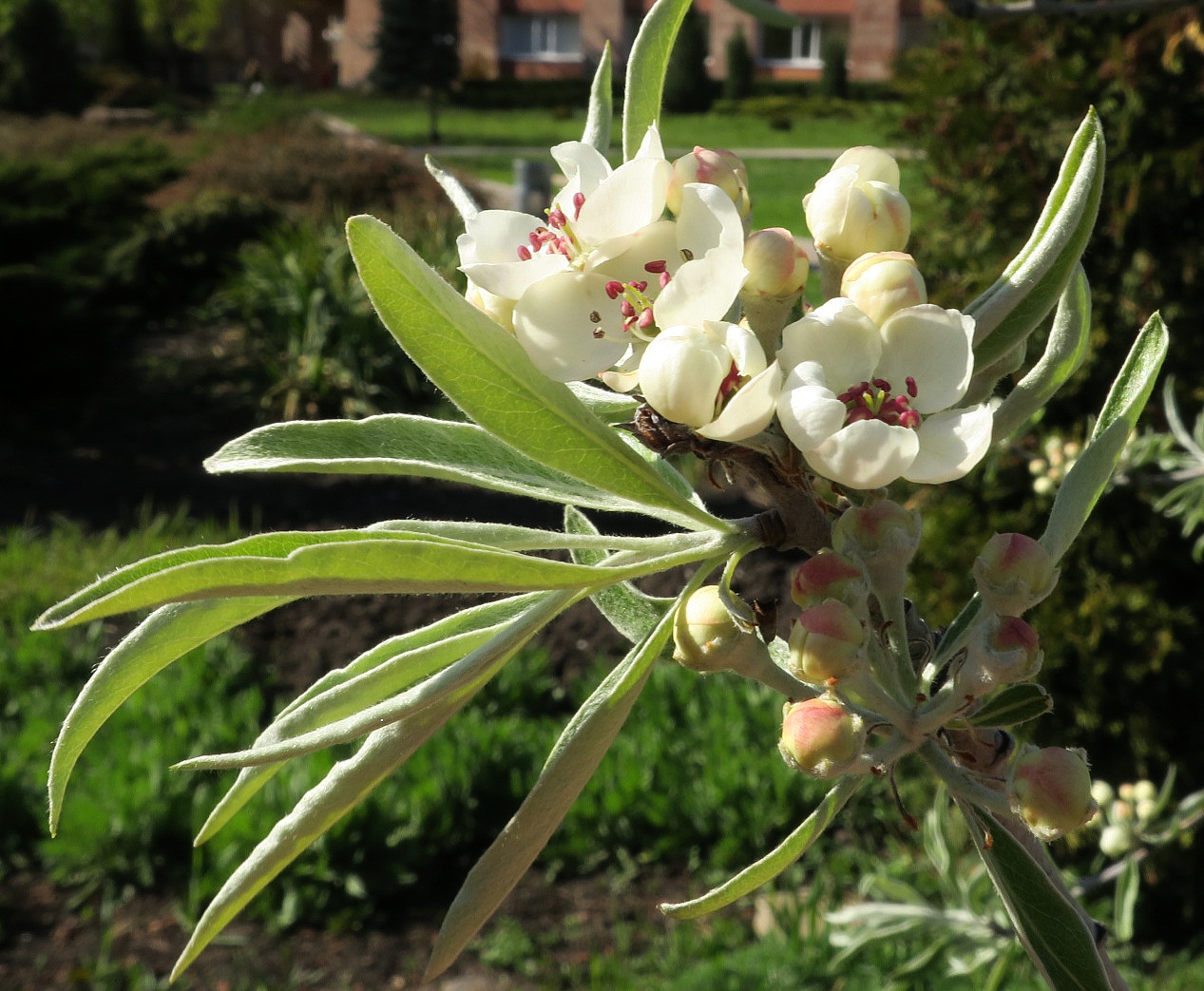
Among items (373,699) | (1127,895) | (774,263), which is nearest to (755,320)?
(774,263)

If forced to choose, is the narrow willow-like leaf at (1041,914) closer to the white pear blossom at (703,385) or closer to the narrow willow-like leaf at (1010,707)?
the narrow willow-like leaf at (1010,707)

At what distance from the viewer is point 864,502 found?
31.7 inches

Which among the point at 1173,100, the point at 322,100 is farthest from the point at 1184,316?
the point at 322,100

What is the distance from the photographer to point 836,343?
0.71 metres

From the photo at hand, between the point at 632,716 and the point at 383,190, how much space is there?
8.54m

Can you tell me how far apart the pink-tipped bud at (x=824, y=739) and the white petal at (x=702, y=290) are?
0.24 m

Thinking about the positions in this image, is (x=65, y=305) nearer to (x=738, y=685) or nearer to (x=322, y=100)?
(x=738, y=685)

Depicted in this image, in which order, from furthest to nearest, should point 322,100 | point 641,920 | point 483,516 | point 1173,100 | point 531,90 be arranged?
point 531,90, point 322,100, point 483,516, point 641,920, point 1173,100

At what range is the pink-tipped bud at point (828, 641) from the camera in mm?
691

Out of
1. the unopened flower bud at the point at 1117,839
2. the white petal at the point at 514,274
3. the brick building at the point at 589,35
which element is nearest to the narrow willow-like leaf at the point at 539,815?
the white petal at the point at 514,274

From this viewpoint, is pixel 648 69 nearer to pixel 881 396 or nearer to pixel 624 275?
pixel 624 275

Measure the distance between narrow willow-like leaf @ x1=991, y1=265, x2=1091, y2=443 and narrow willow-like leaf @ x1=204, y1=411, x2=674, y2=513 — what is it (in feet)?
0.81

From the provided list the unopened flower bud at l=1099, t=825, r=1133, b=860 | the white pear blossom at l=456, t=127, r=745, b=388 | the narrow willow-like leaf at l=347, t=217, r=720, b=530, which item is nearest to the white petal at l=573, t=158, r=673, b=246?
the white pear blossom at l=456, t=127, r=745, b=388

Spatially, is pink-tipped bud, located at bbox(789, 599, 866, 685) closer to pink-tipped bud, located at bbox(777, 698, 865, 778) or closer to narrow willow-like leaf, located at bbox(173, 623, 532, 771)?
pink-tipped bud, located at bbox(777, 698, 865, 778)
